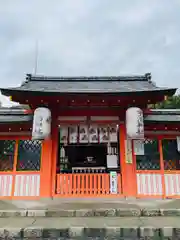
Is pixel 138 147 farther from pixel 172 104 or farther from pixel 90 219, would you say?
pixel 172 104

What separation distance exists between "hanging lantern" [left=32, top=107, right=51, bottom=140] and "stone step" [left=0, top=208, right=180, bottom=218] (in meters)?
2.13

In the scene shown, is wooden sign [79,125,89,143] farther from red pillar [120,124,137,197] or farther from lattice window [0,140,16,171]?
lattice window [0,140,16,171]

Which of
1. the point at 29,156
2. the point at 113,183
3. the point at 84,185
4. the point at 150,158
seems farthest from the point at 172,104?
the point at 29,156

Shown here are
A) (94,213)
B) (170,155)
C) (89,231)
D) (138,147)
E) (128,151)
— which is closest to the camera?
(89,231)

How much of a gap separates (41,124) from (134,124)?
2.93 metres

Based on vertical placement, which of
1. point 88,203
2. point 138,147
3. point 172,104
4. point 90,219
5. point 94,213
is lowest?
point 90,219

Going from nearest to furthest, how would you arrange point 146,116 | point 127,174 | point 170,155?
1. point 127,174
2. point 170,155
3. point 146,116

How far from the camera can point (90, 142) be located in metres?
7.24

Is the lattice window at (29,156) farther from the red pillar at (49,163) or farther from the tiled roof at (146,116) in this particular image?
the tiled roof at (146,116)

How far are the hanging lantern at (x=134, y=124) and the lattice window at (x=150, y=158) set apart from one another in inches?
44.5

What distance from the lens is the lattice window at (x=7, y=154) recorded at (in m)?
7.25

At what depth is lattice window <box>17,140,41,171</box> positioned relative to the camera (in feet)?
23.4

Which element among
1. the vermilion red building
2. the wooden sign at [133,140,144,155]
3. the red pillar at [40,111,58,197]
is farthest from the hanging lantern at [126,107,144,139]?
the red pillar at [40,111,58,197]

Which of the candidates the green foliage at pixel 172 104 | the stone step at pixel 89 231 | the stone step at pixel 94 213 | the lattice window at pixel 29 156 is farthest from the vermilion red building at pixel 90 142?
the green foliage at pixel 172 104
